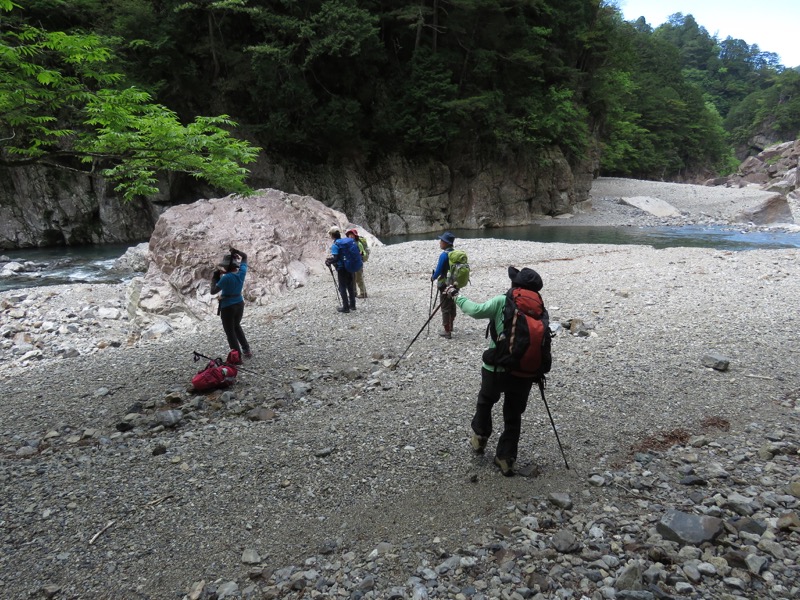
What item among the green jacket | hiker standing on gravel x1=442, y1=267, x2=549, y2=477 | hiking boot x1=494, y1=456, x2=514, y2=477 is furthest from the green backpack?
hiking boot x1=494, y1=456, x2=514, y2=477

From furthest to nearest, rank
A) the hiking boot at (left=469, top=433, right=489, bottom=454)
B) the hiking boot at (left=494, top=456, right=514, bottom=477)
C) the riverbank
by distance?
the riverbank
the hiking boot at (left=469, top=433, right=489, bottom=454)
the hiking boot at (left=494, top=456, right=514, bottom=477)

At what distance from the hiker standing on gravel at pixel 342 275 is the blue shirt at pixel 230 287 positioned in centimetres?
274

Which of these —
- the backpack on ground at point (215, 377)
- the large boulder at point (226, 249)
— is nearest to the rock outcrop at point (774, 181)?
the large boulder at point (226, 249)

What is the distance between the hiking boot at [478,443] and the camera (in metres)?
4.57

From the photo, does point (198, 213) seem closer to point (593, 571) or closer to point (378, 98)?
point (593, 571)

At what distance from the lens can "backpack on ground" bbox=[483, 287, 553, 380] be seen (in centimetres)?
380

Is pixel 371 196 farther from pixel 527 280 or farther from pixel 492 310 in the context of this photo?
pixel 527 280

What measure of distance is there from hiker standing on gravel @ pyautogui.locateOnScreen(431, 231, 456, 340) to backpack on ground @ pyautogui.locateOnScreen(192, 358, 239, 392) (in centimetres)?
363

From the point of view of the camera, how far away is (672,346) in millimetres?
7637

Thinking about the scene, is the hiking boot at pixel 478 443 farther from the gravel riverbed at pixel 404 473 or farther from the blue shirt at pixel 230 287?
the blue shirt at pixel 230 287

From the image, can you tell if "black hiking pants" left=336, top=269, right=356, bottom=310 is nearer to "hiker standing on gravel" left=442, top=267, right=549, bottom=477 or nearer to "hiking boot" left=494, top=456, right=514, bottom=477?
"hiker standing on gravel" left=442, top=267, right=549, bottom=477

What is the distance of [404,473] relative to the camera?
4.47m

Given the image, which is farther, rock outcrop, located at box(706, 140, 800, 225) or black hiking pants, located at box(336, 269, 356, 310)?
rock outcrop, located at box(706, 140, 800, 225)

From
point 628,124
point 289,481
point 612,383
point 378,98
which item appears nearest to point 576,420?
point 612,383
